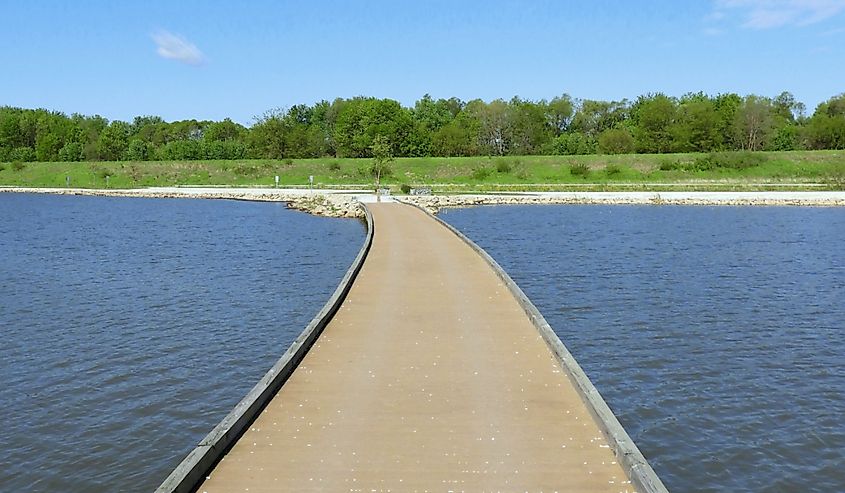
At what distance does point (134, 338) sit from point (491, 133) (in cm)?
12171

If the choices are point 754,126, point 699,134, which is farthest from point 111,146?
point 754,126

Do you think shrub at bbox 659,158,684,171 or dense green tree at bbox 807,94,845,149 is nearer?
shrub at bbox 659,158,684,171

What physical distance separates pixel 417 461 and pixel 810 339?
544 inches

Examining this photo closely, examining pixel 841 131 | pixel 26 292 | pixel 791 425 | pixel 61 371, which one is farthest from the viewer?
pixel 841 131

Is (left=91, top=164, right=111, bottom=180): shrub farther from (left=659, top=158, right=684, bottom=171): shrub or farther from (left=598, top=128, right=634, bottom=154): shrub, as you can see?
(left=659, top=158, right=684, bottom=171): shrub

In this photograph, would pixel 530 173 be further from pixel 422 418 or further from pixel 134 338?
pixel 422 418

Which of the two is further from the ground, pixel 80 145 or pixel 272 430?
pixel 80 145

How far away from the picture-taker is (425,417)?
34.6ft

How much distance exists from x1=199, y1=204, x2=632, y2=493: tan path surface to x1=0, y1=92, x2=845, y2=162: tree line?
315 ft

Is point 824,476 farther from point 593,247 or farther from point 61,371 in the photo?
point 593,247

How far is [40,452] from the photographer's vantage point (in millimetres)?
11984

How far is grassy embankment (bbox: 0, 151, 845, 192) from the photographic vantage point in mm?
89438

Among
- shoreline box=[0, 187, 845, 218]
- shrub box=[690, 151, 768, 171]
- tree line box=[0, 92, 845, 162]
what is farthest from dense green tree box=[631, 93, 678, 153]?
shoreline box=[0, 187, 845, 218]

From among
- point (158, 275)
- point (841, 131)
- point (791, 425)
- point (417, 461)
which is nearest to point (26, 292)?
point (158, 275)
